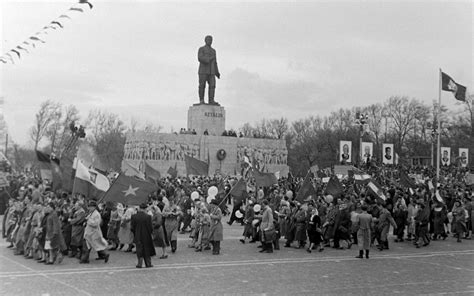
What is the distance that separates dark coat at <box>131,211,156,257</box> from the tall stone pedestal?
36.6m

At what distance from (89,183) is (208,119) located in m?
Result: 36.2

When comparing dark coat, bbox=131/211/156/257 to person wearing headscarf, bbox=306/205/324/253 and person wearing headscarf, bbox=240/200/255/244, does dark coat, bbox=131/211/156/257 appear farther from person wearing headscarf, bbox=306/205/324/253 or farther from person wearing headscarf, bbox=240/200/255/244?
person wearing headscarf, bbox=306/205/324/253

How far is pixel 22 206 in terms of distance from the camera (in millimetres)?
15609

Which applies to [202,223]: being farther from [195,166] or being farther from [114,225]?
[195,166]

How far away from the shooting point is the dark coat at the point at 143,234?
1309 cm

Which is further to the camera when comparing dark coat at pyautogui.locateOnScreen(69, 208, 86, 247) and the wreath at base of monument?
the wreath at base of monument

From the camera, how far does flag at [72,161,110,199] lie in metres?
13.9

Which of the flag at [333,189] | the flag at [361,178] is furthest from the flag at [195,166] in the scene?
the flag at [361,178]

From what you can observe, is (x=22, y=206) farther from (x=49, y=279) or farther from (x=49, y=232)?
(x=49, y=279)

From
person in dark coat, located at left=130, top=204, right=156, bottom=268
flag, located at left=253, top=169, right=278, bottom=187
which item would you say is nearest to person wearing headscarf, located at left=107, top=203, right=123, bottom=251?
person in dark coat, located at left=130, top=204, right=156, bottom=268

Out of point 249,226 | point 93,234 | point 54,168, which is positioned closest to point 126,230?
point 93,234

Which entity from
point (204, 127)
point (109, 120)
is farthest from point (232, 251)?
point (109, 120)

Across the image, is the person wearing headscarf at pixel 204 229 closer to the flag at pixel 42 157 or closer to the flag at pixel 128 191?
the flag at pixel 128 191

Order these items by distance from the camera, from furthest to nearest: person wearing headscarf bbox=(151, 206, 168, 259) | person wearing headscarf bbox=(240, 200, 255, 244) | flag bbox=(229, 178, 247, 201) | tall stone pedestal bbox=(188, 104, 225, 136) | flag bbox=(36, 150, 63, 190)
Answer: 1. tall stone pedestal bbox=(188, 104, 225, 136)
2. flag bbox=(229, 178, 247, 201)
3. person wearing headscarf bbox=(240, 200, 255, 244)
4. flag bbox=(36, 150, 63, 190)
5. person wearing headscarf bbox=(151, 206, 168, 259)
